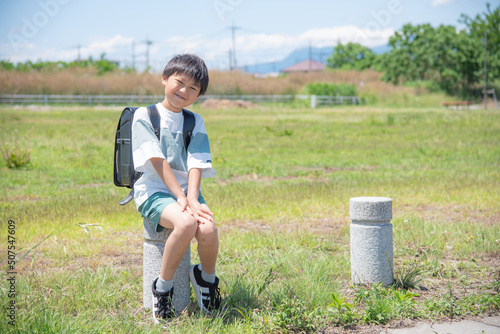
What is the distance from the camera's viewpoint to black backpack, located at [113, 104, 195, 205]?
3.47 m

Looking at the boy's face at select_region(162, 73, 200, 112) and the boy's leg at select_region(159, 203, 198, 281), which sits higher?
the boy's face at select_region(162, 73, 200, 112)

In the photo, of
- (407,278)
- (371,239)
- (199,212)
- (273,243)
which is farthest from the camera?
(273,243)

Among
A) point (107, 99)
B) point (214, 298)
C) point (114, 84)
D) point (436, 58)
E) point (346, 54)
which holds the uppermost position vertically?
point (346, 54)

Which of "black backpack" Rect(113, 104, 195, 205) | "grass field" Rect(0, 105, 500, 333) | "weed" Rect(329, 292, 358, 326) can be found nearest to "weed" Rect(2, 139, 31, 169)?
"grass field" Rect(0, 105, 500, 333)

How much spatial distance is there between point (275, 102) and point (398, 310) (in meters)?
39.0

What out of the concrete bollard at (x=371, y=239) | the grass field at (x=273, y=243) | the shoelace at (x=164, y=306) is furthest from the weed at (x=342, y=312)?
the shoelace at (x=164, y=306)

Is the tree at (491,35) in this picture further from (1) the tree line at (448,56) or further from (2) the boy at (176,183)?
(2) the boy at (176,183)

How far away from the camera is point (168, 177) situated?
3209 mm

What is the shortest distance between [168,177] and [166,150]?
26 cm

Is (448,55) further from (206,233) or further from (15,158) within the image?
(206,233)

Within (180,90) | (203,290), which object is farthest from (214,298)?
(180,90)

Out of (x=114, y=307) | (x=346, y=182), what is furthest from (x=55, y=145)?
(x=114, y=307)

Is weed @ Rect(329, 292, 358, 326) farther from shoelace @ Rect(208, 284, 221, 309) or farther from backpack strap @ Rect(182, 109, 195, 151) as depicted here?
backpack strap @ Rect(182, 109, 195, 151)

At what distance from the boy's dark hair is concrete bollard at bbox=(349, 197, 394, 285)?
4.72ft
